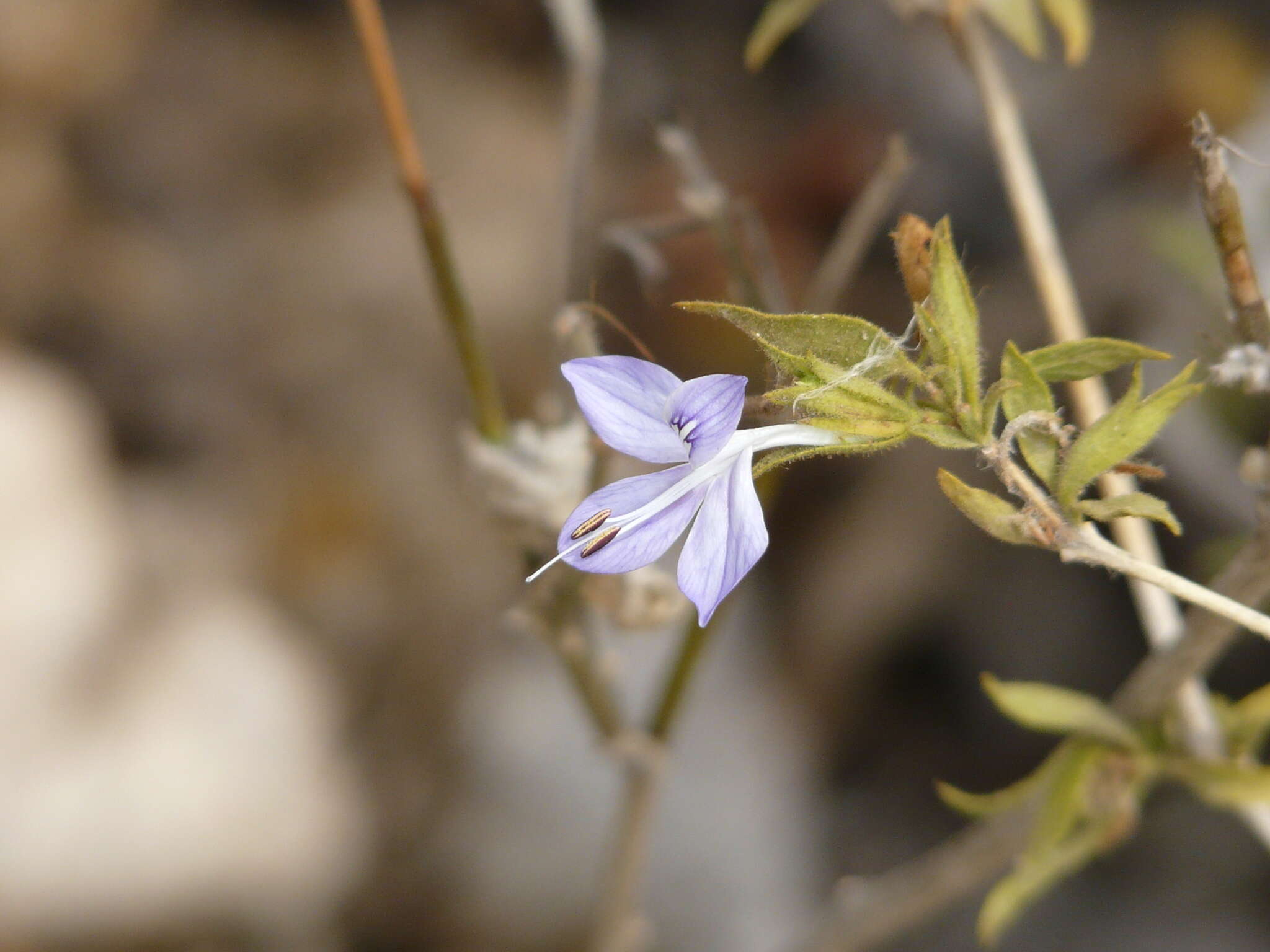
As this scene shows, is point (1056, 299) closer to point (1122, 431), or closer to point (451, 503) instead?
point (1122, 431)

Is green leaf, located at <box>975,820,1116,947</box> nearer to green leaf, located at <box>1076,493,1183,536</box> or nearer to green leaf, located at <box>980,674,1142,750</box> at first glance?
green leaf, located at <box>980,674,1142,750</box>

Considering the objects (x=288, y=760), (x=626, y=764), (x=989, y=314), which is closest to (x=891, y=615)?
(x=989, y=314)

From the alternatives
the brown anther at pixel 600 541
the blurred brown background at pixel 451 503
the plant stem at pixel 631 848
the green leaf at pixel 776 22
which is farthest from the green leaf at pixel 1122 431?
the blurred brown background at pixel 451 503

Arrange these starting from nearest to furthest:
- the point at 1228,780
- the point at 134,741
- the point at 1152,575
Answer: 1. the point at 1152,575
2. the point at 1228,780
3. the point at 134,741

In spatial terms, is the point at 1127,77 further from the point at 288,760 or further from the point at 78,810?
the point at 78,810

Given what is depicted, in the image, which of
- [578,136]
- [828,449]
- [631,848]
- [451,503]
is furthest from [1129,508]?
[451,503]

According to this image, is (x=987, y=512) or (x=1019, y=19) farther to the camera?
(x=1019, y=19)

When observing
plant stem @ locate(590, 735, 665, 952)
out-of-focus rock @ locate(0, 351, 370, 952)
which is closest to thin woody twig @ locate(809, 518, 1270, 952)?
plant stem @ locate(590, 735, 665, 952)
